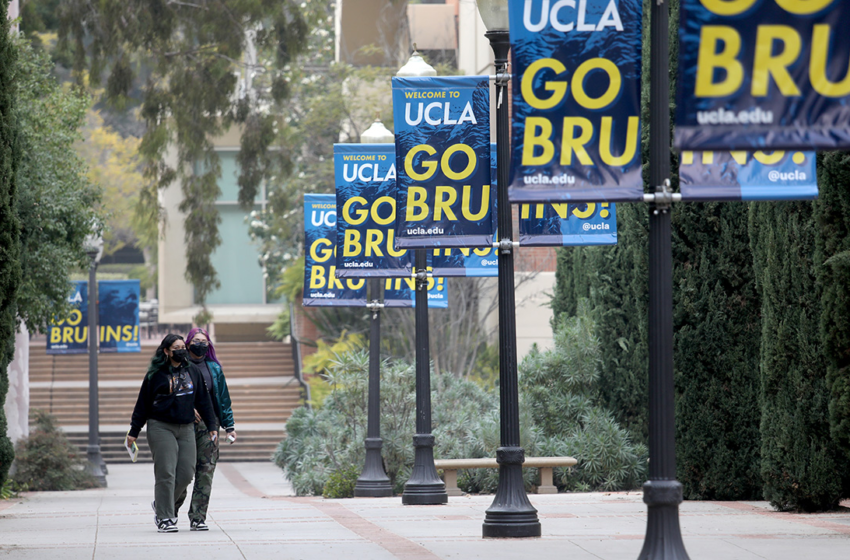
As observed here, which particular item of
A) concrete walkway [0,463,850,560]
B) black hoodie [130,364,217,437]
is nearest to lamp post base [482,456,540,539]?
concrete walkway [0,463,850,560]

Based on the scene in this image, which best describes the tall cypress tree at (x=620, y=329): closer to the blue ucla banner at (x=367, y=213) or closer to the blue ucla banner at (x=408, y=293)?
the blue ucla banner at (x=408, y=293)

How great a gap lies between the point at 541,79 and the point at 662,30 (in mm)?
812

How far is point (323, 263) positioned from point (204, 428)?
19.5 ft

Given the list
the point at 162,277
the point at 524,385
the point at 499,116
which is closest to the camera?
the point at 499,116

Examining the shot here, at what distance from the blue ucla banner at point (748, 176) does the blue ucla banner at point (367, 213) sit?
7538 mm

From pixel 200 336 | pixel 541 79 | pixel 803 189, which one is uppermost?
pixel 541 79

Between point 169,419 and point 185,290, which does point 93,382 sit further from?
point 185,290

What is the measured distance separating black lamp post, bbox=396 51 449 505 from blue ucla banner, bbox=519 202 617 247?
10.1 feet

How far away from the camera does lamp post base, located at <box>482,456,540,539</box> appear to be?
944 cm

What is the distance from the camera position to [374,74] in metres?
30.6

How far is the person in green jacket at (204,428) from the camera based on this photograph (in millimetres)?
10688

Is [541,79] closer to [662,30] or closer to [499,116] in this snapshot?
[662,30]

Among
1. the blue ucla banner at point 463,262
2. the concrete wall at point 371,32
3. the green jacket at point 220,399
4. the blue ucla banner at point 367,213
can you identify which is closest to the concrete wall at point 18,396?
the blue ucla banner at point 367,213

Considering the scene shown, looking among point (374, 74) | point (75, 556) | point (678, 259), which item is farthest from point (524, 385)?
point (374, 74)
